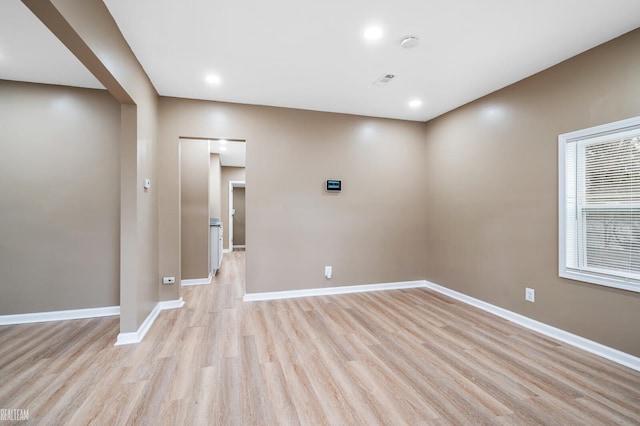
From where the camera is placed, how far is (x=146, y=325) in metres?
2.86

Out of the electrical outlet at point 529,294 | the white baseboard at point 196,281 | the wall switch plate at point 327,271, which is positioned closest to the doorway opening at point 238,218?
the white baseboard at point 196,281

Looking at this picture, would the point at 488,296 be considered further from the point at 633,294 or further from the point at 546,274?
the point at 633,294

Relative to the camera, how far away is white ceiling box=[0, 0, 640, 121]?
6.63ft

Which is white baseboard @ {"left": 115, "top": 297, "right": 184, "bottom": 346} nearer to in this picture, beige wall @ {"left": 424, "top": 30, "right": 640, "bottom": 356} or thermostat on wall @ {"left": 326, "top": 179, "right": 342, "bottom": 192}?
thermostat on wall @ {"left": 326, "top": 179, "right": 342, "bottom": 192}

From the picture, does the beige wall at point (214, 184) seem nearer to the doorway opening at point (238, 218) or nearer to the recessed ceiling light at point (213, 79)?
the doorway opening at point (238, 218)

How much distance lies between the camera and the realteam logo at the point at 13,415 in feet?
5.33

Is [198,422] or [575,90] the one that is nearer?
[198,422]

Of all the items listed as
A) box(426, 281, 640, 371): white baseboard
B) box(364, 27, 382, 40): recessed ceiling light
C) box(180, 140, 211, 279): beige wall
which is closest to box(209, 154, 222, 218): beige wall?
box(180, 140, 211, 279): beige wall

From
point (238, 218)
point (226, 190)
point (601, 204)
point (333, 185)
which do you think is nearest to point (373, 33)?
point (333, 185)

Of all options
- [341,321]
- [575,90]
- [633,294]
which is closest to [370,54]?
[575,90]

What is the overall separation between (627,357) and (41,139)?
19.5ft

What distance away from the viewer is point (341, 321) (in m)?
3.12

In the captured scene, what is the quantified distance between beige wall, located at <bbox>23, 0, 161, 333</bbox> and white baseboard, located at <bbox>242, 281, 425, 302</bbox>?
4.08ft

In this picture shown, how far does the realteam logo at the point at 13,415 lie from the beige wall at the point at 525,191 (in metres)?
4.22
